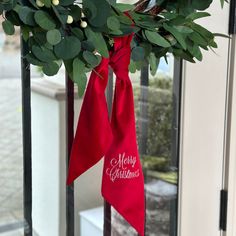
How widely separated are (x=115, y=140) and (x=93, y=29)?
0.20 meters

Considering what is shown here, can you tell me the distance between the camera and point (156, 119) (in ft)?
3.58

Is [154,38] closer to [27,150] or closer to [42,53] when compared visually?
[42,53]

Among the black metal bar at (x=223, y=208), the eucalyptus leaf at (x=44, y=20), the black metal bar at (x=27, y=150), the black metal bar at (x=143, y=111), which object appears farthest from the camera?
the black metal bar at (x=223, y=208)

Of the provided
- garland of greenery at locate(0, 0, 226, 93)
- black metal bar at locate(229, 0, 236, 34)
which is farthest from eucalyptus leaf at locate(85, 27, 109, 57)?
black metal bar at locate(229, 0, 236, 34)

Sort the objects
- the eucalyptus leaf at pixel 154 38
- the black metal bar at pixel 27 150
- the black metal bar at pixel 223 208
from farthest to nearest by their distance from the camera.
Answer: the black metal bar at pixel 223 208 → the black metal bar at pixel 27 150 → the eucalyptus leaf at pixel 154 38

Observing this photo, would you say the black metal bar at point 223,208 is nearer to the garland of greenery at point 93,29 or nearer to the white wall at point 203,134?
the white wall at point 203,134

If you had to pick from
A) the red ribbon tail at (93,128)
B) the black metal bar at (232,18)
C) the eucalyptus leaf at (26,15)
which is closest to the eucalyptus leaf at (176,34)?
the red ribbon tail at (93,128)

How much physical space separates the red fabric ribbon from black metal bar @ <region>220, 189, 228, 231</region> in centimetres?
52

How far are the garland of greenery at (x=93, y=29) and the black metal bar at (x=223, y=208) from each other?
0.60 metres

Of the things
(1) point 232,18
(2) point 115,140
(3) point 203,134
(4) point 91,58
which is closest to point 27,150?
(2) point 115,140

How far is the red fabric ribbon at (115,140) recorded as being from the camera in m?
0.67

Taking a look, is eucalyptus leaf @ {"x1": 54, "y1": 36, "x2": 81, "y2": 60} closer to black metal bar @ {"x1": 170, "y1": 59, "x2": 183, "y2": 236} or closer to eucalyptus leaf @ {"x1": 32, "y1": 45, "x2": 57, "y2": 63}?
eucalyptus leaf @ {"x1": 32, "y1": 45, "x2": 57, "y2": 63}

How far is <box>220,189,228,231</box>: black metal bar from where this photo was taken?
121 cm

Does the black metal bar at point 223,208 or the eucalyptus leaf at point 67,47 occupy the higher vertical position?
the eucalyptus leaf at point 67,47
